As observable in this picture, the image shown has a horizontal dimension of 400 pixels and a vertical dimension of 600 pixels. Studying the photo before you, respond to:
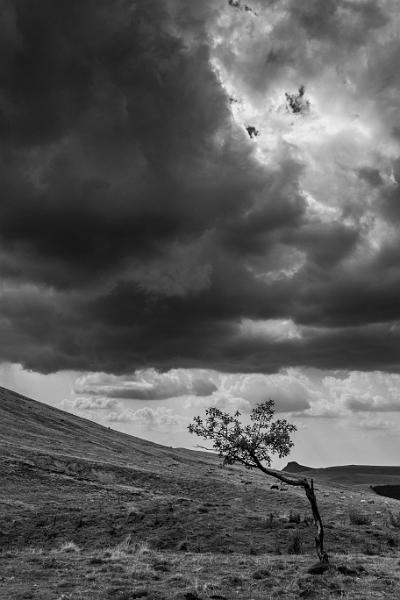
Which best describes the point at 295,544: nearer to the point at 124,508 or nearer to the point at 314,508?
the point at 314,508

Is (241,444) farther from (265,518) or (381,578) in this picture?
(265,518)

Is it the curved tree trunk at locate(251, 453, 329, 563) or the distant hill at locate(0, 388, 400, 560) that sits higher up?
the curved tree trunk at locate(251, 453, 329, 563)

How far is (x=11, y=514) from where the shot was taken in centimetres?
3984

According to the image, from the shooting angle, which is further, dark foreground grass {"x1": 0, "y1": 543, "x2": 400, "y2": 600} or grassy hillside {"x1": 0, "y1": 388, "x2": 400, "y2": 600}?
grassy hillside {"x1": 0, "y1": 388, "x2": 400, "y2": 600}

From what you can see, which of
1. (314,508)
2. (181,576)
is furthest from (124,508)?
(314,508)

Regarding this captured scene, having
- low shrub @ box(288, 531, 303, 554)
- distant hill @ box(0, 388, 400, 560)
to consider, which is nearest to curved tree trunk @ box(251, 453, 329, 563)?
low shrub @ box(288, 531, 303, 554)

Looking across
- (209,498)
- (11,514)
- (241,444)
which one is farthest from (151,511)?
(209,498)

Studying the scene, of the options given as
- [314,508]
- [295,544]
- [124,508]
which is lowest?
[124,508]

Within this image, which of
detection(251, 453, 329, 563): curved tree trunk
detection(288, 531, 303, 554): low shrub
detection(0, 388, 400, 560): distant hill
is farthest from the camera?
detection(0, 388, 400, 560): distant hill

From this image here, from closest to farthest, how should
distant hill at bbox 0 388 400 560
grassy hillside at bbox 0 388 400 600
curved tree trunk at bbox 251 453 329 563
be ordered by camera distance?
1. grassy hillside at bbox 0 388 400 600
2. curved tree trunk at bbox 251 453 329 563
3. distant hill at bbox 0 388 400 560

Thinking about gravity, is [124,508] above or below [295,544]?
below

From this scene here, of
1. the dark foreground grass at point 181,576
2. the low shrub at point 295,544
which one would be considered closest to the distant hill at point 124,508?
the low shrub at point 295,544

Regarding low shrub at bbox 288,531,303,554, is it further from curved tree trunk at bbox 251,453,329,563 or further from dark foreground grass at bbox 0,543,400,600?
curved tree trunk at bbox 251,453,329,563

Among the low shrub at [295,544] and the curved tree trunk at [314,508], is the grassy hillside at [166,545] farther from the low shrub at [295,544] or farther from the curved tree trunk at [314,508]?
the curved tree trunk at [314,508]
